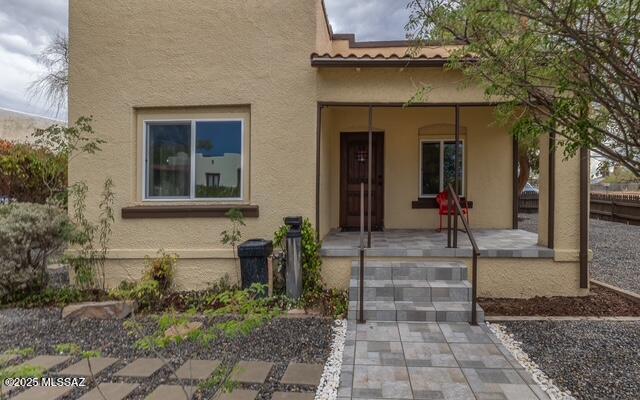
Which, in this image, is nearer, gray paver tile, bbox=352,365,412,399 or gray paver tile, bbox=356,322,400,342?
gray paver tile, bbox=352,365,412,399

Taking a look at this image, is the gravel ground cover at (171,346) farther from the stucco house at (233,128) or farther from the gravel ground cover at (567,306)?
the gravel ground cover at (567,306)

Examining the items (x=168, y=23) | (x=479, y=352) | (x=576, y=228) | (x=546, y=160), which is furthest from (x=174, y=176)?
(x=576, y=228)

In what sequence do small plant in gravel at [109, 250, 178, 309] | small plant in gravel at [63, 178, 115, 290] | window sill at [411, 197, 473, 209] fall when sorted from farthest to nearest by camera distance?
window sill at [411, 197, 473, 209]
small plant in gravel at [63, 178, 115, 290]
small plant in gravel at [109, 250, 178, 309]

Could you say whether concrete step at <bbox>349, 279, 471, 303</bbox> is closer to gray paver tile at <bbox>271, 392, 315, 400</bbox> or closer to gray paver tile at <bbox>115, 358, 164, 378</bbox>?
gray paver tile at <bbox>271, 392, 315, 400</bbox>

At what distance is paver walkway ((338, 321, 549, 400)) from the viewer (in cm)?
304

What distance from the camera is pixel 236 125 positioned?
5.93 m

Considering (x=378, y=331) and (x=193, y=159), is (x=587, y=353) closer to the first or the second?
(x=378, y=331)

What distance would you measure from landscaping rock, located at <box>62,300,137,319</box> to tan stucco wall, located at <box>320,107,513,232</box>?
4.29 meters

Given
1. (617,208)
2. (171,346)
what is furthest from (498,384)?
(617,208)

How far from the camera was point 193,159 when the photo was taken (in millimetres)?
5973

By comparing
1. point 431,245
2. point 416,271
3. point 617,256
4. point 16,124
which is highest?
point 16,124

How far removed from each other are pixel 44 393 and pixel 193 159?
12.1 feet

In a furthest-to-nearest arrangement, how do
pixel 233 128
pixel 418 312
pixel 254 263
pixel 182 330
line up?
pixel 233 128, pixel 254 263, pixel 418 312, pixel 182 330

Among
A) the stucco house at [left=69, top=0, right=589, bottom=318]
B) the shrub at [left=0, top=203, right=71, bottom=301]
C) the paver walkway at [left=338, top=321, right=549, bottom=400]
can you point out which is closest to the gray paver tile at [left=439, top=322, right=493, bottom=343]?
the paver walkway at [left=338, top=321, right=549, bottom=400]
